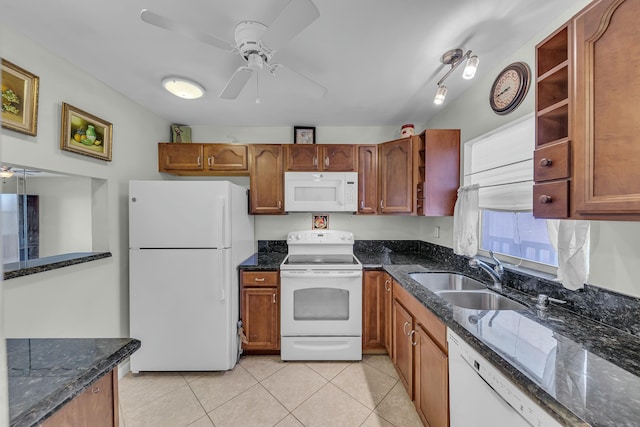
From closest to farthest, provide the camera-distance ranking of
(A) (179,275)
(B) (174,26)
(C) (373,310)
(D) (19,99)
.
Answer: (B) (174,26), (D) (19,99), (A) (179,275), (C) (373,310)

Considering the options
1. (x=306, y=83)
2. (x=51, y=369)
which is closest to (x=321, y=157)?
(x=306, y=83)

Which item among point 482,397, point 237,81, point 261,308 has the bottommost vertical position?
point 261,308

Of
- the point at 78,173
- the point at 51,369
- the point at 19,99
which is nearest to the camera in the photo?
the point at 51,369

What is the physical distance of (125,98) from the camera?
2.21m

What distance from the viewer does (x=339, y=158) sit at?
265cm

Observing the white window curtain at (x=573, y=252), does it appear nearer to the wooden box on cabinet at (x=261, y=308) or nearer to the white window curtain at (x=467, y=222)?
the white window curtain at (x=467, y=222)

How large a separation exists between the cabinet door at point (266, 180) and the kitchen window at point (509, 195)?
5.49 feet

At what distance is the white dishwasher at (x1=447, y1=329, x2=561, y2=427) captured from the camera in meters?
0.85

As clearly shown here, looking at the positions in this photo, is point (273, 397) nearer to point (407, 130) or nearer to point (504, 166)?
point (504, 166)

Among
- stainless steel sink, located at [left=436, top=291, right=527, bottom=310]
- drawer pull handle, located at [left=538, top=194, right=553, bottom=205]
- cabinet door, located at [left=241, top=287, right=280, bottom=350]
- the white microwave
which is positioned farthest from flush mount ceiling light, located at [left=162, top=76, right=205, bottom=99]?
stainless steel sink, located at [left=436, top=291, right=527, bottom=310]

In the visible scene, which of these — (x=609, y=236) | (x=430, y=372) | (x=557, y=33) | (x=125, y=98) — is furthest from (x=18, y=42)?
(x=609, y=236)

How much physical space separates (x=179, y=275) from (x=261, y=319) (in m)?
0.78

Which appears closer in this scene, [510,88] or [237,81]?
[237,81]

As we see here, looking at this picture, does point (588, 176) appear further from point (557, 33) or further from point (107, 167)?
point (107, 167)
